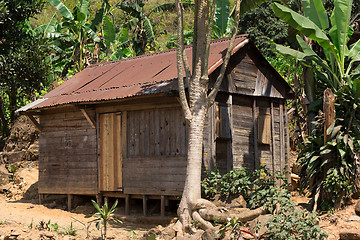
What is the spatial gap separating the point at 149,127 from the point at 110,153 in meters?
1.56

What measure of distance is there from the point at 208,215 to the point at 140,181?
3.33 meters

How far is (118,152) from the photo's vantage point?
1313 cm

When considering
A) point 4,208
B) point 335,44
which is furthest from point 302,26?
point 4,208

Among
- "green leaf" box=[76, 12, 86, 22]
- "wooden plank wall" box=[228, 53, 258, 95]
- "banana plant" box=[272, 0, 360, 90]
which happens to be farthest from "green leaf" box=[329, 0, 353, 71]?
"green leaf" box=[76, 12, 86, 22]

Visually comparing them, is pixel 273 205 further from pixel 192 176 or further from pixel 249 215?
pixel 192 176

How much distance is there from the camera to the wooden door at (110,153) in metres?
13.1

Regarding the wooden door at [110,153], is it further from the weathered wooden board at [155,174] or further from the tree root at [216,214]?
the tree root at [216,214]

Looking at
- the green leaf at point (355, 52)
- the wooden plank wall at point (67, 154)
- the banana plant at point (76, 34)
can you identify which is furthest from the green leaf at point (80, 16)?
the green leaf at point (355, 52)

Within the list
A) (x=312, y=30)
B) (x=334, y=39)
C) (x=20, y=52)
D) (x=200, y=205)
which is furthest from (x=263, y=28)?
(x=200, y=205)

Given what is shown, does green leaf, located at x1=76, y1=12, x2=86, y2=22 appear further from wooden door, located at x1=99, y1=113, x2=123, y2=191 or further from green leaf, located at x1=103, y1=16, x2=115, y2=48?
wooden door, located at x1=99, y1=113, x2=123, y2=191

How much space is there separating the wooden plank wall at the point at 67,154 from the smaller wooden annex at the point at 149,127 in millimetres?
29

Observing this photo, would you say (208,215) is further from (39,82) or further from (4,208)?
(39,82)

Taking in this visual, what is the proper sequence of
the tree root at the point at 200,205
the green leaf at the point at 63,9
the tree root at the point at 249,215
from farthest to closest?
the green leaf at the point at 63,9 < the tree root at the point at 200,205 < the tree root at the point at 249,215

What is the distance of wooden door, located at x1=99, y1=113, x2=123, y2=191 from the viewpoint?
13102mm
